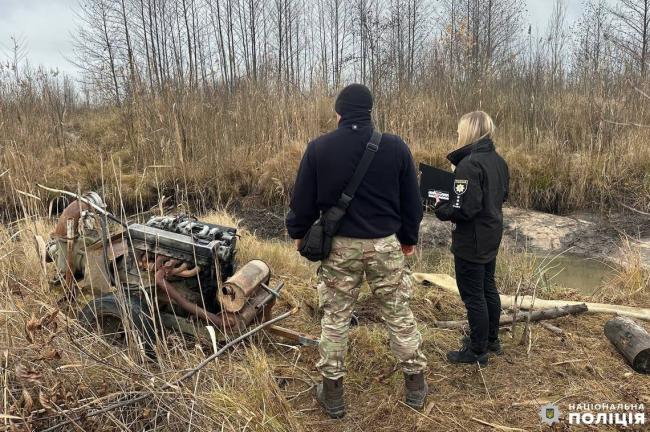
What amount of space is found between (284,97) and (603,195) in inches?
229

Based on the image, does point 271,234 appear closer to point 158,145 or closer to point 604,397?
point 158,145

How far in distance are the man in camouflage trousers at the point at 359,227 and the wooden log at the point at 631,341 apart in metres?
1.60

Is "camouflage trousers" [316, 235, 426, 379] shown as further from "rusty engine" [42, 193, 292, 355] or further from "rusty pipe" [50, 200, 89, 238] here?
"rusty pipe" [50, 200, 89, 238]

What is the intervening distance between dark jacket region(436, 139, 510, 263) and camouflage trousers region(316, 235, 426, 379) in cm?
59

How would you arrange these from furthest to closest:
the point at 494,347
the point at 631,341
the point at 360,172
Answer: the point at 494,347 < the point at 631,341 < the point at 360,172

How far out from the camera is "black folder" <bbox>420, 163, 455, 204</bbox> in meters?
3.19

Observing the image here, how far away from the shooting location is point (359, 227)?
8.88ft

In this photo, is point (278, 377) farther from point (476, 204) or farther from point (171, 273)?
point (476, 204)

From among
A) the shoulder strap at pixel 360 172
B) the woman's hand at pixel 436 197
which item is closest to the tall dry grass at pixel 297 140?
the woman's hand at pixel 436 197

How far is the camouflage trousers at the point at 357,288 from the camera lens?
2734 millimetres

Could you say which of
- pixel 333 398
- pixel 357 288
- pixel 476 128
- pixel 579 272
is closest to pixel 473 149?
pixel 476 128

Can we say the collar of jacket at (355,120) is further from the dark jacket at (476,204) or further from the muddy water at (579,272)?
the muddy water at (579,272)

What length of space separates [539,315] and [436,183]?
5.54 ft

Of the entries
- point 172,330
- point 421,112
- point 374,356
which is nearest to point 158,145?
point 421,112
